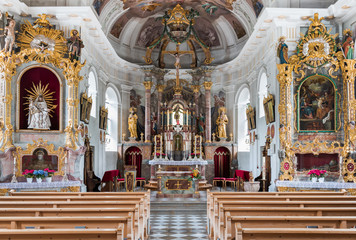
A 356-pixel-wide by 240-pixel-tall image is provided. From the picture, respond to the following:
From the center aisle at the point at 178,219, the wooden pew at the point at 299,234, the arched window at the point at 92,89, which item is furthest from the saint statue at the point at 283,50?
the wooden pew at the point at 299,234

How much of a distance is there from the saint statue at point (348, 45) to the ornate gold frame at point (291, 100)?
205 millimetres

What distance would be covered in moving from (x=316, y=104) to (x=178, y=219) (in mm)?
5889

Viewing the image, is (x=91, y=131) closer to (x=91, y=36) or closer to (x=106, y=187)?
(x=106, y=187)

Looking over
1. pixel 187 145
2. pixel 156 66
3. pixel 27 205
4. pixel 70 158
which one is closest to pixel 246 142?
pixel 187 145

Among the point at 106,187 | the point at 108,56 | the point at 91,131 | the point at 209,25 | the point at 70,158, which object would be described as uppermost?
the point at 209,25

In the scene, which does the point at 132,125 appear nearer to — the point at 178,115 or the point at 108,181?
the point at 178,115

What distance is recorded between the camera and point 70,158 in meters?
12.2

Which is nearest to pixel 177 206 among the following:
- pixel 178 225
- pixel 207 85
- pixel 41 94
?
pixel 178 225

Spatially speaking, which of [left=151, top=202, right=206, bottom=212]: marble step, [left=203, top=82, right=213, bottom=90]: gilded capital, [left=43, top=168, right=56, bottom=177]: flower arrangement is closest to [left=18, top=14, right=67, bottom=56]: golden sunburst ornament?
[left=43, top=168, right=56, bottom=177]: flower arrangement

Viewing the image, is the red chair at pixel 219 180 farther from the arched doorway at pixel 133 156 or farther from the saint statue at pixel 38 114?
the saint statue at pixel 38 114

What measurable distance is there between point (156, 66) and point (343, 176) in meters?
12.0

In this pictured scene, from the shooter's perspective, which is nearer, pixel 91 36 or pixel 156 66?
pixel 91 36

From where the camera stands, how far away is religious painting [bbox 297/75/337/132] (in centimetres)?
1211

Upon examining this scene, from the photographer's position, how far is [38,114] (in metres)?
11.9
